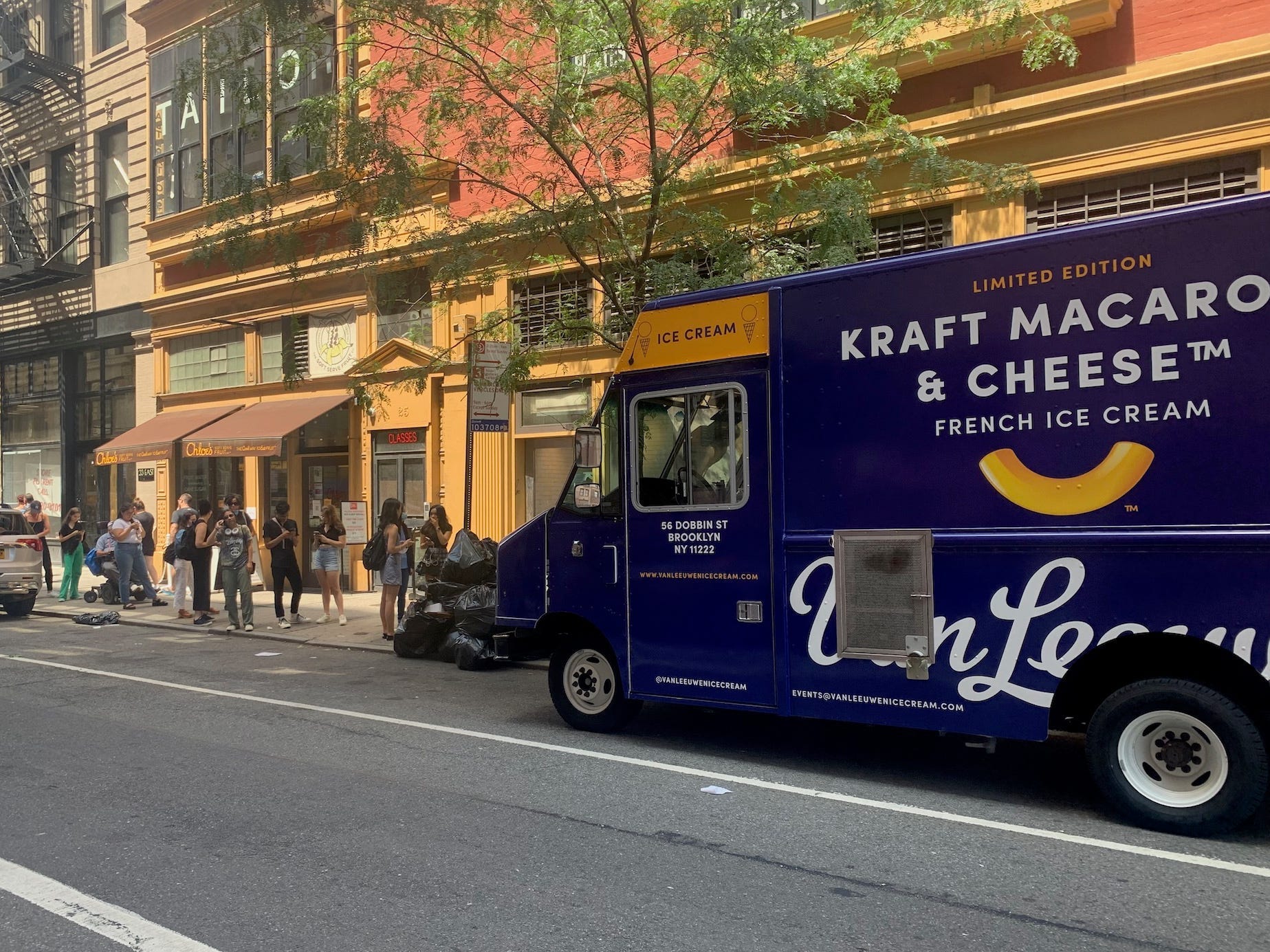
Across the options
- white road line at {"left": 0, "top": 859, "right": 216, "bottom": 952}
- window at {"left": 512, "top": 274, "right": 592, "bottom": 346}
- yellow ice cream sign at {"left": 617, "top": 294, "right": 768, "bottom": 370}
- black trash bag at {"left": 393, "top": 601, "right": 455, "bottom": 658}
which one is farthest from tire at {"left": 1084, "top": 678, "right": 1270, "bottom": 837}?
window at {"left": 512, "top": 274, "right": 592, "bottom": 346}

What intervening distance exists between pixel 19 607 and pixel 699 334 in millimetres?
14282

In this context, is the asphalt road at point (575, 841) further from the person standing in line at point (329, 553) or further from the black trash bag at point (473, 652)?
the person standing in line at point (329, 553)

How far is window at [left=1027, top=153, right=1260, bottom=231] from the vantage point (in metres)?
10.3

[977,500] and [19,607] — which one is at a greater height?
[977,500]

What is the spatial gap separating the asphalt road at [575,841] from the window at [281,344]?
37.6 feet

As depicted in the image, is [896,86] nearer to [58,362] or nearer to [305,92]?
[305,92]

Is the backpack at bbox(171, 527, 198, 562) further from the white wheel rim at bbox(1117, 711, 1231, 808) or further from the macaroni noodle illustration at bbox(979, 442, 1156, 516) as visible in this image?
the white wheel rim at bbox(1117, 711, 1231, 808)

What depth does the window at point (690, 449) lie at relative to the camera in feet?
21.8

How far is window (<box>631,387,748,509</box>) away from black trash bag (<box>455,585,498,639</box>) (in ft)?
14.4

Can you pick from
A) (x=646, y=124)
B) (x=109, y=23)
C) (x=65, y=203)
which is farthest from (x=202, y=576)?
(x=109, y=23)

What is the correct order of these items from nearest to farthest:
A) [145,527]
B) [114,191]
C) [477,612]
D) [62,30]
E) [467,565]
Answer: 1. [477,612]
2. [467,565]
3. [145,527]
4. [114,191]
5. [62,30]

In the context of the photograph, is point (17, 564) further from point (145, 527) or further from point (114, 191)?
point (114, 191)

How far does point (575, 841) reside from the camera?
16.7ft

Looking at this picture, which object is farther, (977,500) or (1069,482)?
(977,500)
